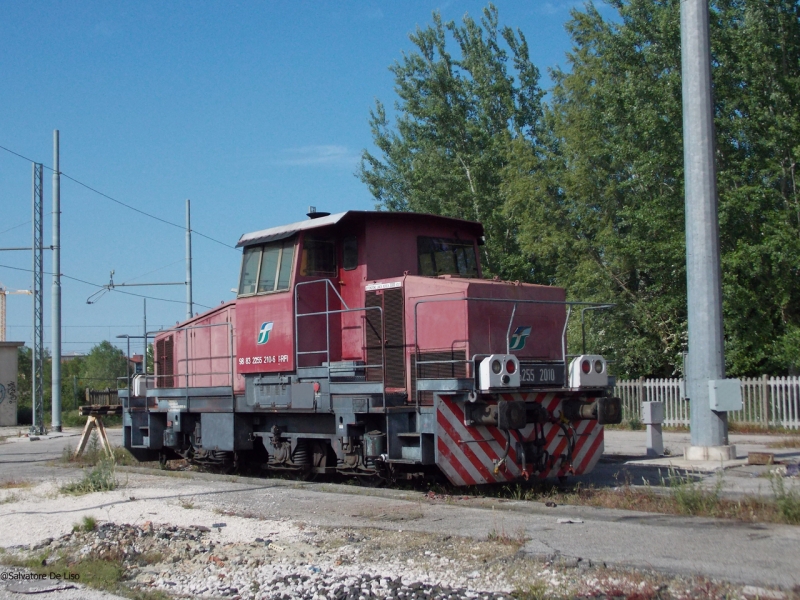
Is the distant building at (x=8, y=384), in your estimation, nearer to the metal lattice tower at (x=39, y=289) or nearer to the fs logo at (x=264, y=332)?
the metal lattice tower at (x=39, y=289)

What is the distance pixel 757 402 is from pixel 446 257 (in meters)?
13.3

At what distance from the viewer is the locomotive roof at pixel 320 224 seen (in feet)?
36.1

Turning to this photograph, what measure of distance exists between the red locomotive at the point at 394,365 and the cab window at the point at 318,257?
15 mm

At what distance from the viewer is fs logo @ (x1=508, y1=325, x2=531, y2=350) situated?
10.4m

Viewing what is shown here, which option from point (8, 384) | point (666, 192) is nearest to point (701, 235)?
point (666, 192)

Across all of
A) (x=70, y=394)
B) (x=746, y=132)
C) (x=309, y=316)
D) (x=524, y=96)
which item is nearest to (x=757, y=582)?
(x=309, y=316)

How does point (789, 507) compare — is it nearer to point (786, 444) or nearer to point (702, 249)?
point (702, 249)

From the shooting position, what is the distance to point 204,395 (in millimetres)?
13094

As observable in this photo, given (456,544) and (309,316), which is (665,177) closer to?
(309,316)

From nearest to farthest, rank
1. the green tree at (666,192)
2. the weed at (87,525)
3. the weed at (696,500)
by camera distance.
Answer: the weed at (696,500)
the weed at (87,525)
the green tree at (666,192)

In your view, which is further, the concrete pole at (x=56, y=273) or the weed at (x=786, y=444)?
the concrete pole at (x=56, y=273)

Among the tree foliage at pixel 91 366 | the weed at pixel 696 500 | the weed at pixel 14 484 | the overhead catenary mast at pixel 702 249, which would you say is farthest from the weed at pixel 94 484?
the tree foliage at pixel 91 366

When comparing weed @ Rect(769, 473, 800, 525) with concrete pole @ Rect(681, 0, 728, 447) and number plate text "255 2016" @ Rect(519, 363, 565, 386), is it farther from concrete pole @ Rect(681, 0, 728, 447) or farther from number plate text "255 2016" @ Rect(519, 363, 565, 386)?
concrete pole @ Rect(681, 0, 728, 447)

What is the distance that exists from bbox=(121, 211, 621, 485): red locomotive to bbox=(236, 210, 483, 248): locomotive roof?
0.03 m
